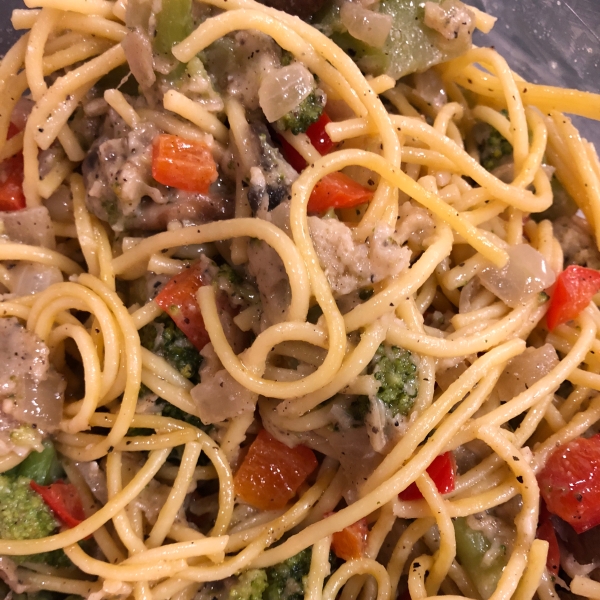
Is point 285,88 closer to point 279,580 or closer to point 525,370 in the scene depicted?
point 525,370

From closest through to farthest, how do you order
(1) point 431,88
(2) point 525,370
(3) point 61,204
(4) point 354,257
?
1. (4) point 354,257
2. (2) point 525,370
3. (3) point 61,204
4. (1) point 431,88

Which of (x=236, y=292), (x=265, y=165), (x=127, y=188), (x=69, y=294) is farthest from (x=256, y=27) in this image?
(x=69, y=294)

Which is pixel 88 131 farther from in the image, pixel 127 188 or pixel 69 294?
pixel 69 294

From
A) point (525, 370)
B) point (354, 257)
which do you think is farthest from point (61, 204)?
point (525, 370)

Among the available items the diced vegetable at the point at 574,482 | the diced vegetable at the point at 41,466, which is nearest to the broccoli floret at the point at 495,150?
the diced vegetable at the point at 574,482

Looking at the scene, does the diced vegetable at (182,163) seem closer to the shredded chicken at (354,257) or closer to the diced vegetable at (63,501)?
the shredded chicken at (354,257)

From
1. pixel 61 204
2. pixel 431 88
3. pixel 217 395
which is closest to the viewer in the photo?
pixel 217 395
